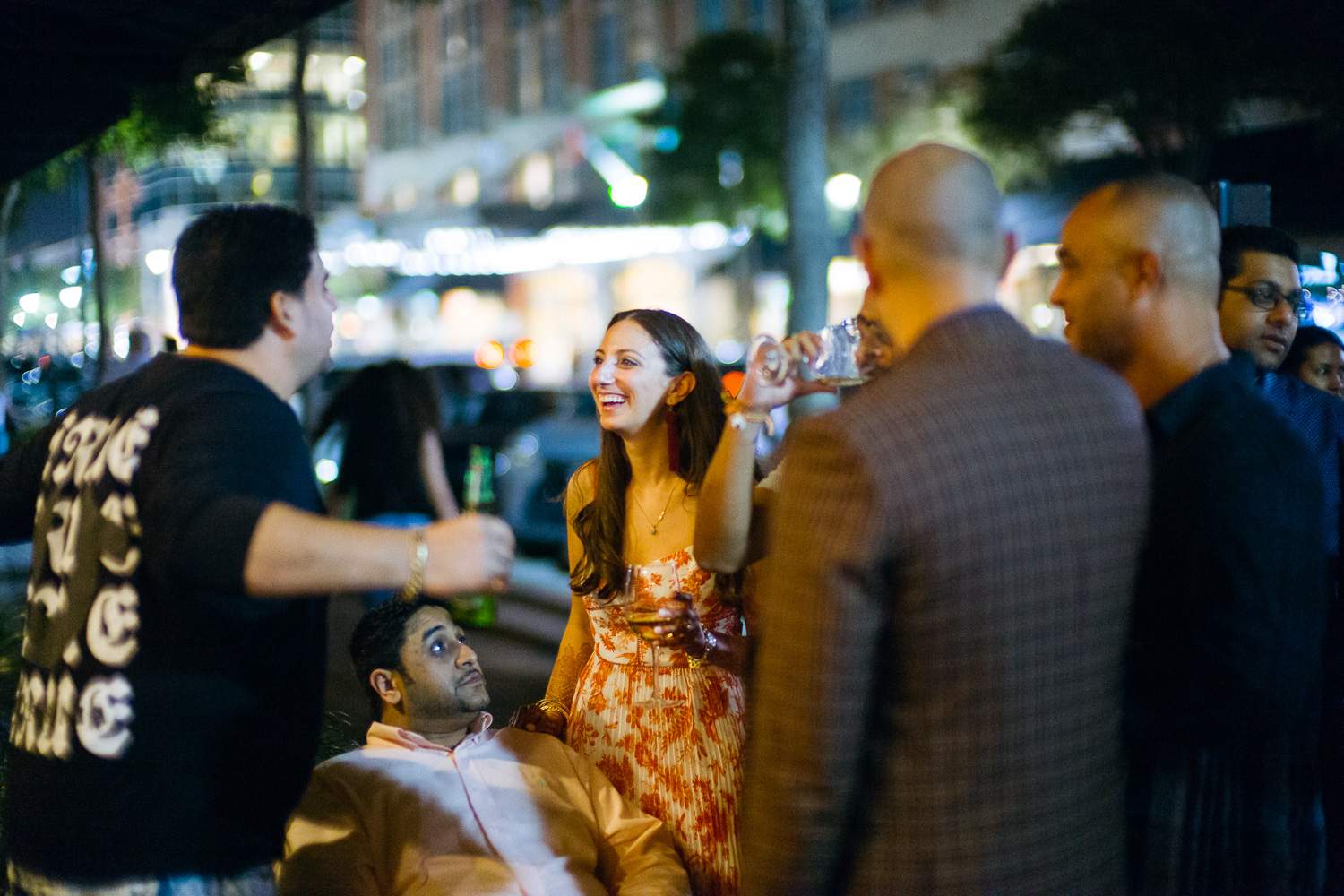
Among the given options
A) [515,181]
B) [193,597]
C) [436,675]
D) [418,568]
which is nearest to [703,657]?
[436,675]

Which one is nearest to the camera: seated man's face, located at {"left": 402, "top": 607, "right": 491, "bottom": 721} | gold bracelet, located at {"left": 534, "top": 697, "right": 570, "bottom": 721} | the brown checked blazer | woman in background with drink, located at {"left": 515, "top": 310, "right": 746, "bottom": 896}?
the brown checked blazer

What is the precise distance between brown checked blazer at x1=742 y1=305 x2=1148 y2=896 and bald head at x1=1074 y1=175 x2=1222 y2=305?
0.44 meters

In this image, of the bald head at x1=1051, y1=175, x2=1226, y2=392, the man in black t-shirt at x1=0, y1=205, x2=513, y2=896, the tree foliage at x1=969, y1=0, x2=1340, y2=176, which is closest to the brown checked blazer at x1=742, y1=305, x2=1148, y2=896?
the bald head at x1=1051, y1=175, x2=1226, y2=392

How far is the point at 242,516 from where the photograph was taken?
1.71 m

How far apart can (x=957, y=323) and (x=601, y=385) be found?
1556 mm

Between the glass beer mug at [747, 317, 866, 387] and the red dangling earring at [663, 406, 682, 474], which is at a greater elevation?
the glass beer mug at [747, 317, 866, 387]

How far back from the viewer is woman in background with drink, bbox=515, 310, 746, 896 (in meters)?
2.92

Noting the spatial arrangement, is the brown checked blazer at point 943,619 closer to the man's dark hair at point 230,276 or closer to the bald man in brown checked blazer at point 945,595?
the bald man in brown checked blazer at point 945,595

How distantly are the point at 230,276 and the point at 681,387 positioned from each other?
1499mm

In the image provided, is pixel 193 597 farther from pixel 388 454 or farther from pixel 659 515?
pixel 388 454

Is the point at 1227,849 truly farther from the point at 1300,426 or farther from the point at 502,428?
the point at 502,428

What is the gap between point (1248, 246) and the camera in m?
3.42

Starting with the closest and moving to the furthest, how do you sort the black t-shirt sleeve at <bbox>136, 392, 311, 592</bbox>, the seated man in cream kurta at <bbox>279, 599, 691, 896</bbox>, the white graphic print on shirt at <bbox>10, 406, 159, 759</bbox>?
the black t-shirt sleeve at <bbox>136, 392, 311, 592</bbox> → the white graphic print on shirt at <bbox>10, 406, 159, 759</bbox> → the seated man in cream kurta at <bbox>279, 599, 691, 896</bbox>

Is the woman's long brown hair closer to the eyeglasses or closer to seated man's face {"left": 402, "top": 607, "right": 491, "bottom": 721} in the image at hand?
seated man's face {"left": 402, "top": 607, "right": 491, "bottom": 721}
